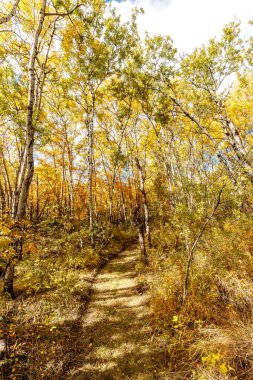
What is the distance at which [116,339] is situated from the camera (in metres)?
4.31

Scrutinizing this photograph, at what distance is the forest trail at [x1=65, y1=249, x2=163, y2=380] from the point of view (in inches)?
137

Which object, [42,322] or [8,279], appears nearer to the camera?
[42,322]

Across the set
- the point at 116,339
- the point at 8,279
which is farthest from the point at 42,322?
the point at 8,279

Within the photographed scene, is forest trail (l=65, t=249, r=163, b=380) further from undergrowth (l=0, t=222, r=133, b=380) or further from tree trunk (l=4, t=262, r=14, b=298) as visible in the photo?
tree trunk (l=4, t=262, r=14, b=298)

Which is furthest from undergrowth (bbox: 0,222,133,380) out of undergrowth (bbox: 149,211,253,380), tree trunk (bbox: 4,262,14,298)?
undergrowth (bbox: 149,211,253,380)

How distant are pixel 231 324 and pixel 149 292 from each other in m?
2.74

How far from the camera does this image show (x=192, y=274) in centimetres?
511

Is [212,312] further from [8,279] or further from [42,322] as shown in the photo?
[8,279]

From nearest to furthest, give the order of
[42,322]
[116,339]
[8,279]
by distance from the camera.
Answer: [116,339], [42,322], [8,279]

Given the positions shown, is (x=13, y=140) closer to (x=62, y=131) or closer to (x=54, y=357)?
(x=62, y=131)

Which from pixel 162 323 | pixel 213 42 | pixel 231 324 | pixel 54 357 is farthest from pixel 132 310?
pixel 213 42

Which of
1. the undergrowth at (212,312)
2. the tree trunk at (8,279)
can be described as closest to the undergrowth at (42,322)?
the tree trunk at (8,279)

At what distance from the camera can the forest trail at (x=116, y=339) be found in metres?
3.48

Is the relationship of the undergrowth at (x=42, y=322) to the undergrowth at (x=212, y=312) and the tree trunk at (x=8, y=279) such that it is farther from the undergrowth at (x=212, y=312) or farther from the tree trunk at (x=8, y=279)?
the undergrowth at (x=212, y=312)
